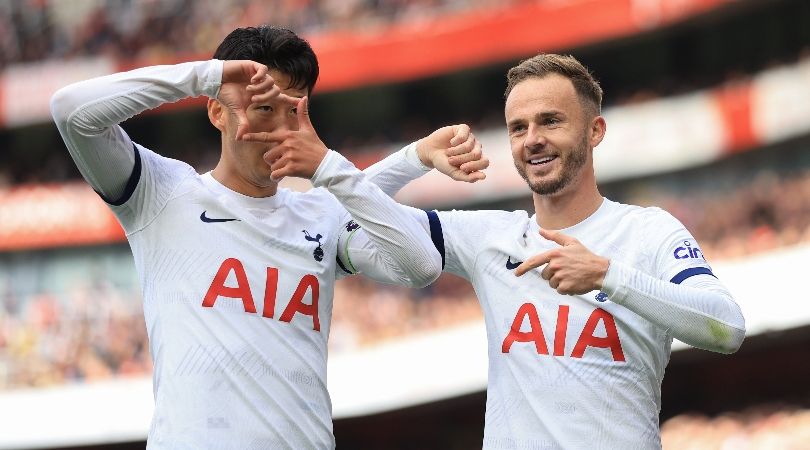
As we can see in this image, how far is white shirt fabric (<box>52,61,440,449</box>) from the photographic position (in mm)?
4195

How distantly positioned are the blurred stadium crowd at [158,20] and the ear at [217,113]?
739 inches

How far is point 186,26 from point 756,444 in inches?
644

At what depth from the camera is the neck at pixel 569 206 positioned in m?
4.59

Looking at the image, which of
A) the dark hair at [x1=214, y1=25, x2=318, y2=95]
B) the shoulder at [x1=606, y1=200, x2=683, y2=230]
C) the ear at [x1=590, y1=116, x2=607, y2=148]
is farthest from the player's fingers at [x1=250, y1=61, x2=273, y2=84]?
the shoulder at [x1=606, y1=200, x2=683, y2=230]

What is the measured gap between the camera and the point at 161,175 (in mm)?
4484

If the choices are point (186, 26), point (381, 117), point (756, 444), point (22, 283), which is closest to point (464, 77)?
point (381, 117)

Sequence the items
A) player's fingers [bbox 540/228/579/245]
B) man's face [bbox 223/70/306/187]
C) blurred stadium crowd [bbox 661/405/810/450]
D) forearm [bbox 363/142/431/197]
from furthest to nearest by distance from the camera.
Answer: blurred stadium crowd [bbox 661/405/810/450], forearm [bbox 363/142/431/197], man's face [bbox 223/70/306/187], player's fingers [bbox 540/228/579/245]

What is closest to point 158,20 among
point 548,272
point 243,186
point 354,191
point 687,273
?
point 243,186

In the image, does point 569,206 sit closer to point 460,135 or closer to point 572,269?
point 460,135

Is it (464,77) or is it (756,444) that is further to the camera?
(464,77)

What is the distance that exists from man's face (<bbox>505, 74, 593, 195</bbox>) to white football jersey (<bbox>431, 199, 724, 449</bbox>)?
0.22 metres

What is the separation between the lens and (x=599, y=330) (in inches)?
171

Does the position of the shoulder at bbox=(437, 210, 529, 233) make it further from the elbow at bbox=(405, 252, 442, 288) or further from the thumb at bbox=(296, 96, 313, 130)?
the thumb at bbox=(296, 96, 313, 130)

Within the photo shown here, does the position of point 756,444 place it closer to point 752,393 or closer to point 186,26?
point 752,393
